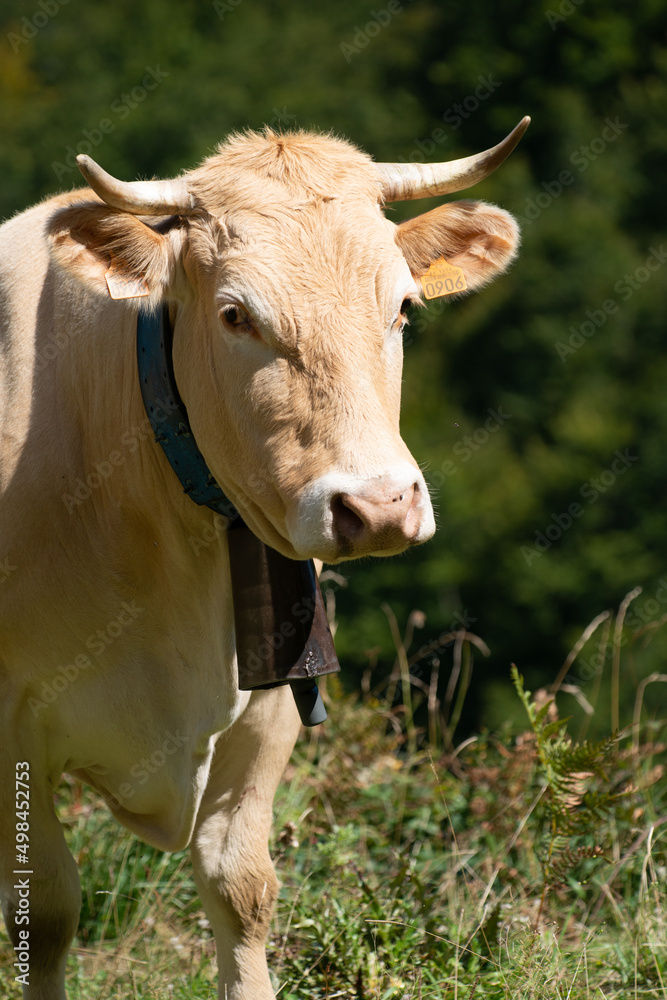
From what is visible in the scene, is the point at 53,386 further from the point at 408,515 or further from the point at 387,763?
the point at 387,763

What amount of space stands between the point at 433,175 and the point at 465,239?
0.33 meters

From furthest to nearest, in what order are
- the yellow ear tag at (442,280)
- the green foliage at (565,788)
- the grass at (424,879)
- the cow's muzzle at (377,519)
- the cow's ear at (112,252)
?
the green foliage at (565,788)
the grass at (424,879)
the yellow ear tag at (442,280)
the cow's ear at (112,252)
the cow's muzzle at (377,519)

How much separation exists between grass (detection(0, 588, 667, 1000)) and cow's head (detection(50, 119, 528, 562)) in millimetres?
1249

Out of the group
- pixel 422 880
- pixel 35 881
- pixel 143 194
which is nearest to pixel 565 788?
pixel 422 880

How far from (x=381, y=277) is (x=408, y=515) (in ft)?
2.11

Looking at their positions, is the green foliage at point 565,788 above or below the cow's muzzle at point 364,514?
below

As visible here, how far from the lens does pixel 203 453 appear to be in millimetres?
2781

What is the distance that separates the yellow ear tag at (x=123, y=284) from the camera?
2760 mm

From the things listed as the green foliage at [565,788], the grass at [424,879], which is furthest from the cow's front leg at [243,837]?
the green foliage at [565,788]

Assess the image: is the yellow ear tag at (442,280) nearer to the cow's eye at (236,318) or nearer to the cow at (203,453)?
the cow at (203,453)

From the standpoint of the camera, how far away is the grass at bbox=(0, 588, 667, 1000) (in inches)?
130

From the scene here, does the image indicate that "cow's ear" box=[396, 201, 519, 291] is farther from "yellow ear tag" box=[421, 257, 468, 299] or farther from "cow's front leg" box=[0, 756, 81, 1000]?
"cow's front leg" box=[0, 756, 81, 1000]

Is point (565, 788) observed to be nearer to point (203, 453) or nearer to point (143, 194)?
point (203, 453)

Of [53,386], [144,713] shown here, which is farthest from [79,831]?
[53,386]
